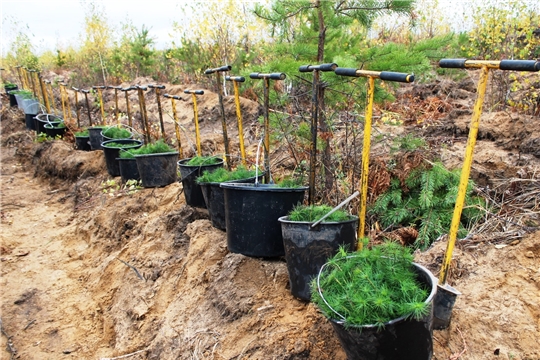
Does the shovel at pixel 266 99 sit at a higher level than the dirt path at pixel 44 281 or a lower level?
higher

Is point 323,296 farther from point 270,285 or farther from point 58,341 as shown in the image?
point 58,341

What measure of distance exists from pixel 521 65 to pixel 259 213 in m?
1.74

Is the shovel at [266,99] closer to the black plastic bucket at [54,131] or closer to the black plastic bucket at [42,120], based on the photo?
the black plastic bucket at [54,131]

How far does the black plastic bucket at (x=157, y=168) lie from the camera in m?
5.18

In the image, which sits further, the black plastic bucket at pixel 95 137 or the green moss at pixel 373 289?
the black plastic bucket at pixel 95 137

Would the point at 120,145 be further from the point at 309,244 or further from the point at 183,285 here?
the point at 309,244

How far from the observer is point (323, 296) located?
1.91 metres

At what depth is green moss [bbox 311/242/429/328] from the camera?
1.73 metres

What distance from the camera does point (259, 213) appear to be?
2.86 meters

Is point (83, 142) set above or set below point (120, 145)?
below

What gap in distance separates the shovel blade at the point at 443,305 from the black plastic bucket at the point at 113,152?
489 cm

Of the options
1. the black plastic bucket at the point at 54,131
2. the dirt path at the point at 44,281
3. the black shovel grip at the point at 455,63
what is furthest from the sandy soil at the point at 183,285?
the black plastic bucket at the point at 54,131

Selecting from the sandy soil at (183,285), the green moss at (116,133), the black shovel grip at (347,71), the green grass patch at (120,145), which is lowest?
the sandy soil at (183,285)

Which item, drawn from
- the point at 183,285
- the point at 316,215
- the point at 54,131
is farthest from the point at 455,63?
the point at 54,131
